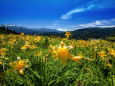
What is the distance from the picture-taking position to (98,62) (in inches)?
92.8

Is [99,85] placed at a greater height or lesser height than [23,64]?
lesser

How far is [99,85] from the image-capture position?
5.50 feet

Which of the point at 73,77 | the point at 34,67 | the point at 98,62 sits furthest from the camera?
the point at 98,62

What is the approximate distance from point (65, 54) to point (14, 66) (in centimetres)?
93

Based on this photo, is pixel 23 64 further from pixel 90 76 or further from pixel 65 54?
pixel 90 76

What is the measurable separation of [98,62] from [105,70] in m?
0.28

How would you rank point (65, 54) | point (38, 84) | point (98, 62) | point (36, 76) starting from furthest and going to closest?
point (98, 62) < point (36, 76) < point (38, 84) < point (65, 54)

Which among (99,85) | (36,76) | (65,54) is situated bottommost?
(99,85)

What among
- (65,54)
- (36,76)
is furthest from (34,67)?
(65,54)

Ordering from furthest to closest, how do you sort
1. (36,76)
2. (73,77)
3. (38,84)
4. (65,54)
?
1. (73,77)
2. (36,76)
3. (38,84)
4. (65,54)

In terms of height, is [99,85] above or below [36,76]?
below

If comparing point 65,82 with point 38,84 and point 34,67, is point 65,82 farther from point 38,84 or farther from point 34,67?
point 34,67

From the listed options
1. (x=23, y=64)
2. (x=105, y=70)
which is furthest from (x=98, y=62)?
(x=23, y=64)

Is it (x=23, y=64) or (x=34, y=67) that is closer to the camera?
(x=23, y=64)
